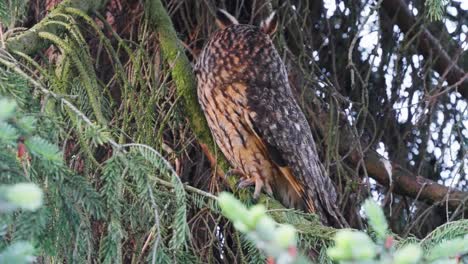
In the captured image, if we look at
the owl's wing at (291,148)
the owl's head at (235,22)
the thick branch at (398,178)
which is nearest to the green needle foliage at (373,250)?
the owl's wing at (291,148)

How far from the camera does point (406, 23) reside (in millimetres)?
3277

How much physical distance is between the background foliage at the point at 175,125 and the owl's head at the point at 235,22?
46mm

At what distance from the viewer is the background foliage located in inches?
57.4

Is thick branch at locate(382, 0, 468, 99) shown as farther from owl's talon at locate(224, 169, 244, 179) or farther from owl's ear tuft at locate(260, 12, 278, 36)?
owl's talon at locate(224, 169, 244, 179)

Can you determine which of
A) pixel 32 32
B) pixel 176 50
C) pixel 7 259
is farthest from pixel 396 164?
pixel 7 259

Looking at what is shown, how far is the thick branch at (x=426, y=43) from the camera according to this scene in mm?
3221

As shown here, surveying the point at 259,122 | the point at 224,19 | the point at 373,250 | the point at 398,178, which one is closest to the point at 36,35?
the point at 259,122

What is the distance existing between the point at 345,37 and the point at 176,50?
3.64 feet

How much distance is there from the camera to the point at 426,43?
3250 mm

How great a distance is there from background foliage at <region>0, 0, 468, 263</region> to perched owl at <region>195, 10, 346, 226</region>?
3.8 inches

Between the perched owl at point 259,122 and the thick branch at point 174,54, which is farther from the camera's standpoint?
the perched owl at point 259,122

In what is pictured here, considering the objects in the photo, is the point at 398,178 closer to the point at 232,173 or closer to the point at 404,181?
the point at 404,181

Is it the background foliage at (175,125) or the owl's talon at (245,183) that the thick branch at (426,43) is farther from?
the owl's talon at (245,183)

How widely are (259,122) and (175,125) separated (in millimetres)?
248
